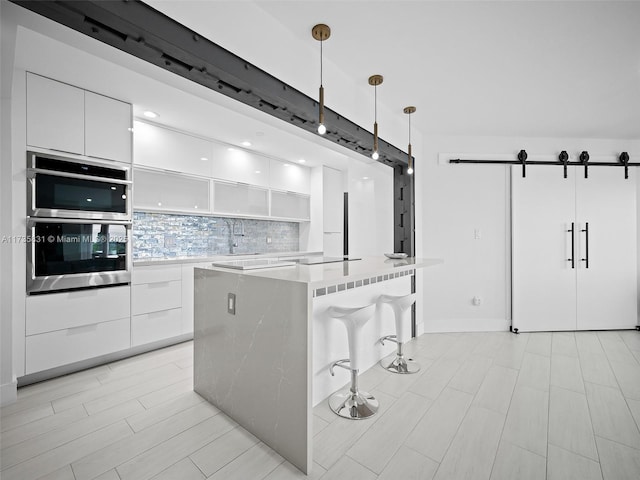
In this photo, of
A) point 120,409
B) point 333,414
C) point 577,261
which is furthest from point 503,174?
point 120,409

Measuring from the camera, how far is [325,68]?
2.21 metres

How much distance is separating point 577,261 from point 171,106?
5020 millimetres

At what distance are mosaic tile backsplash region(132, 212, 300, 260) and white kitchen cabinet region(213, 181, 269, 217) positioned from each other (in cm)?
26

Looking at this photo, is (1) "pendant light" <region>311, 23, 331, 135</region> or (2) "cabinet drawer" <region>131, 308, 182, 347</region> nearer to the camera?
(1) "pendant light" <region>311, 23, 331, 135</region>

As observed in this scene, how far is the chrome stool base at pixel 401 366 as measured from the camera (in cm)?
252

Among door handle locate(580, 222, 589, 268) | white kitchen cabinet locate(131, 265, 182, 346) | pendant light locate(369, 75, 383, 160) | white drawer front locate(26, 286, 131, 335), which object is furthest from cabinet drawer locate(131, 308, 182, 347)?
door handle locate(580, 222, 589, 268)

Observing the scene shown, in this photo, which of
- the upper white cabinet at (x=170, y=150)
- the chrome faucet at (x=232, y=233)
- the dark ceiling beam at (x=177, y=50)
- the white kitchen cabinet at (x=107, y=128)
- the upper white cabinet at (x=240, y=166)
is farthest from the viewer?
the chrome faucet at (x=232, y=233)

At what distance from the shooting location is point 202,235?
393 cm

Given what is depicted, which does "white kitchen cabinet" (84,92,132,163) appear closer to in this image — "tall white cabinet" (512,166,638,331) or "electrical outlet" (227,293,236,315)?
"electrical outlet" (227,293,236,315)

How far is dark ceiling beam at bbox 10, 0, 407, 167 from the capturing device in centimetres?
117

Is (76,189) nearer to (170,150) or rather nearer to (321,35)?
(170,150)

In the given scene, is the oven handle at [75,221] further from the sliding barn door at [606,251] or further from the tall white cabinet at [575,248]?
the sliding barn door at [606,251]

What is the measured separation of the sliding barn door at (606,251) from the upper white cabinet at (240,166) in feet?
13.8

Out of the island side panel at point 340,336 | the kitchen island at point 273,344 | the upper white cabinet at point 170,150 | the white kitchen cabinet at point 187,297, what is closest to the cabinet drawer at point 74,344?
the white kitchen cabinet at point 187,297
